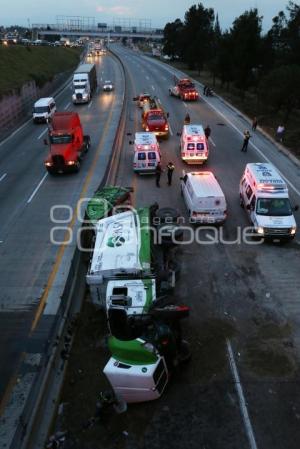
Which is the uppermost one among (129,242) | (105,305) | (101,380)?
(129,242)

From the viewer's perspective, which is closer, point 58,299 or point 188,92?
point 58,299

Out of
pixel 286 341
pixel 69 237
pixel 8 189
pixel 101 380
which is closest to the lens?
pixel 101 380

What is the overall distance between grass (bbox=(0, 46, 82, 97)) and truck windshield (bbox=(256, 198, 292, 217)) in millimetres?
29567

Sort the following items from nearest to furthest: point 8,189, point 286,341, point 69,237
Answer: point 286,341, point 69,237, point 8,189

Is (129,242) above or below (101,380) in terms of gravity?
above

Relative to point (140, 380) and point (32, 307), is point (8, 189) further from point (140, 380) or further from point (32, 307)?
point (140, 380)

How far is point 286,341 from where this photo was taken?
514 inches

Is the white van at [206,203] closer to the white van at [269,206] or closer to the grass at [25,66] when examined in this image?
the white van at [269,206]

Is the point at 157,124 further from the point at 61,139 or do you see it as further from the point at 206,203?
the point at 206,203

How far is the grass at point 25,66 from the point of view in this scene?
4931 cm

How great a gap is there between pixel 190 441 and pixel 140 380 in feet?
6.14

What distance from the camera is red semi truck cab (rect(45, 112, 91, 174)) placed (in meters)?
26.4

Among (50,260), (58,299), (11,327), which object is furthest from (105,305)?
(50,260)

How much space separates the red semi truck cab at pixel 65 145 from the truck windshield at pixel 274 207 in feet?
42.3
